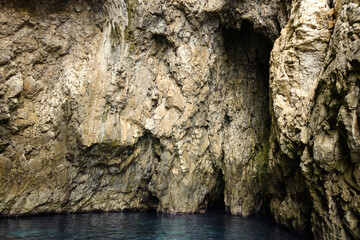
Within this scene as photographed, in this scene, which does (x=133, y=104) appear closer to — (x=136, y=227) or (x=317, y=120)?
(x=136, y=227)

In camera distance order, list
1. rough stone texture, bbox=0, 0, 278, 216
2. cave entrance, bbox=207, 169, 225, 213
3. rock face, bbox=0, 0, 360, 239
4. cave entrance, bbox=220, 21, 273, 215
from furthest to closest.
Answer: cave entrance, bbox=207, 169, 225, 213 → cave entrance, bbox=220, 21, 273, 215 → rough stone texture, bbox=0, 0, 278, 216 → rock face, bbox=0, 0, 360, 239

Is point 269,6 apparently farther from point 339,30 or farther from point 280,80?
point 339,30

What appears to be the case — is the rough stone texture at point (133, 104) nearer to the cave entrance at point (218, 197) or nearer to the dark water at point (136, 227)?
the cave entrance at point (218, 197)

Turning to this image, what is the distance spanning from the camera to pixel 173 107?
1845 cm

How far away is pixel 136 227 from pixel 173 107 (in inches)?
305

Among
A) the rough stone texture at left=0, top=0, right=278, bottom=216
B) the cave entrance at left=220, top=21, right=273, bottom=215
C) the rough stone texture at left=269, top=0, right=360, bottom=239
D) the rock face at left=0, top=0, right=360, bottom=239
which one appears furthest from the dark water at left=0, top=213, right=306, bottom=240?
the cave entrance at left=220, top=21, right=273, bottom=215

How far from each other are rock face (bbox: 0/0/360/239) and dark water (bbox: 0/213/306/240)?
121cm

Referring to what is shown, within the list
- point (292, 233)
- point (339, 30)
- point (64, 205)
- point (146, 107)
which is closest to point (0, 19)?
point (146, 107)

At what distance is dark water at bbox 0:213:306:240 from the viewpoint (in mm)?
11977

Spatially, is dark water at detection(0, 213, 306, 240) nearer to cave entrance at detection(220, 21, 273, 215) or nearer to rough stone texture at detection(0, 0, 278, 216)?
rough stone texture at detection(0, 0, 278, 216)

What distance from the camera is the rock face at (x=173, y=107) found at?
12.7m

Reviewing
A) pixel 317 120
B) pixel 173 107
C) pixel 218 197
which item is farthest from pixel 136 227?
pixel 317 120

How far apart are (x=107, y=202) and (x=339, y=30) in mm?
15554

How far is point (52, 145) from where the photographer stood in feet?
53.0
